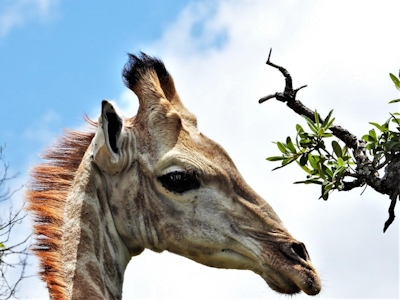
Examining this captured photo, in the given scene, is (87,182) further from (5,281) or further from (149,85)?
(5,281)

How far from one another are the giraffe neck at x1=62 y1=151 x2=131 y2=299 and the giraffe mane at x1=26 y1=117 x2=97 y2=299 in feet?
0.22

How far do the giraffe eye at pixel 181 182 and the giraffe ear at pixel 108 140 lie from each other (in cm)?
42

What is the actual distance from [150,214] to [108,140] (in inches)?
27.2

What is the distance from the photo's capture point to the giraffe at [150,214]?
7539 mm

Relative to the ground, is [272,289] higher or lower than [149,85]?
lower

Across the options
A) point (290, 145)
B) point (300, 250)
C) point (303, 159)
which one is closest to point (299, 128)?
point (290, 145)

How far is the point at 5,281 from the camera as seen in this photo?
12766 millimetres

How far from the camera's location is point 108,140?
7875mm

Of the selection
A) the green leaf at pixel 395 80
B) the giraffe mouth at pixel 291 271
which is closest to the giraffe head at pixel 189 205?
the giraffe mouth at pixel 291 271

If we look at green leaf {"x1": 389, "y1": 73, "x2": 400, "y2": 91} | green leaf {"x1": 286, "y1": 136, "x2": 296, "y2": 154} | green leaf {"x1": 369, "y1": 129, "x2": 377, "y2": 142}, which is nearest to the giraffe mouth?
green leaf {"x1": 286, "y1": 136, "x2": 296, "y2": 154}

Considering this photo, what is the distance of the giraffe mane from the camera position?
743 centimetres

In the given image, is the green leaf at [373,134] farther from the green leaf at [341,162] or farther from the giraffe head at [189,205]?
the giraffe head at [189,205]

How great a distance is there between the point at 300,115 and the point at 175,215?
127 centimetres

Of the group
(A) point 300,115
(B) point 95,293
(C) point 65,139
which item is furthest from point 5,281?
(A) point 300,115
